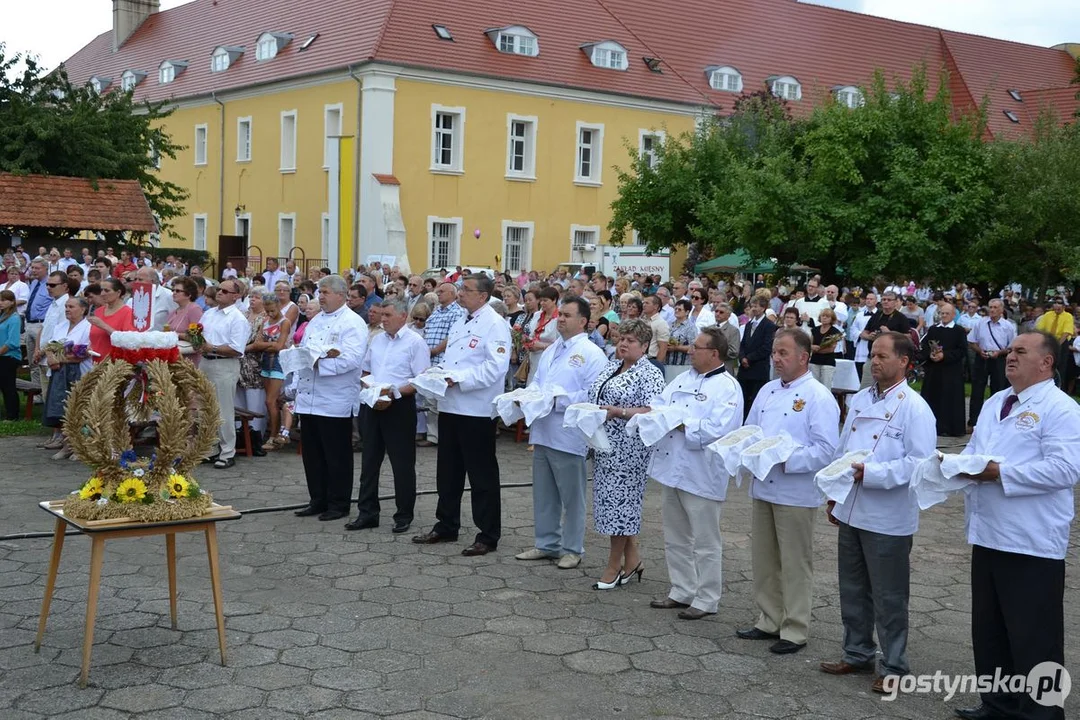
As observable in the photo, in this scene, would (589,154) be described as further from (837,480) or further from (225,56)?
(837,480)

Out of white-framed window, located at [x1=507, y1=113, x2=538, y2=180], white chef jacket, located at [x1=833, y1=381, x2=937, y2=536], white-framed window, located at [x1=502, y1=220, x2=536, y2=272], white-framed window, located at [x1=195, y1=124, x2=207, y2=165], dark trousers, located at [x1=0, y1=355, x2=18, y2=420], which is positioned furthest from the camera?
white-framed window, located at [x1=195, y1=124, x2=207, y2=165]

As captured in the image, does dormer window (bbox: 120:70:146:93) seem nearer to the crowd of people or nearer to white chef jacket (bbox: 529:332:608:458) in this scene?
the crowd of people

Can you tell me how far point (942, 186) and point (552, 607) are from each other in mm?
21926

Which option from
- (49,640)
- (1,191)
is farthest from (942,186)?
(49,640)

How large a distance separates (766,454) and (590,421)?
144 centimetres

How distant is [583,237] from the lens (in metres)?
42.3

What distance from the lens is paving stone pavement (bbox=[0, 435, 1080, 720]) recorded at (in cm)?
565

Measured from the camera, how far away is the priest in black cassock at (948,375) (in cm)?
1608

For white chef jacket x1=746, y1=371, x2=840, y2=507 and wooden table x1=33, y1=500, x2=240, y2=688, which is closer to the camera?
wooden table x1=33, y1=500, x2=240, y2=688

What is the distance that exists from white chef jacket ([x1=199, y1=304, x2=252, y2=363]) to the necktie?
7.75 meters

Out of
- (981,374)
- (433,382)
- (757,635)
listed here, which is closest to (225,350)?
(433,382)

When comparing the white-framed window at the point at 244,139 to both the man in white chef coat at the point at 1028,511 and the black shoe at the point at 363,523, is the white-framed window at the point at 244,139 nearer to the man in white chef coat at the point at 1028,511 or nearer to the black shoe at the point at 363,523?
the black shoe at the point at 363,523

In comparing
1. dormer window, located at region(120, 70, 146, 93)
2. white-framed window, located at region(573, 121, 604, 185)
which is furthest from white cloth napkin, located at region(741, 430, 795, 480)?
dormer window, located at region(120, 70, 146, 93)

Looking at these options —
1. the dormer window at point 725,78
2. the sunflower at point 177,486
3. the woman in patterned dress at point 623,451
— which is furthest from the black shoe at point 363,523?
the dormer window at point 725,78
